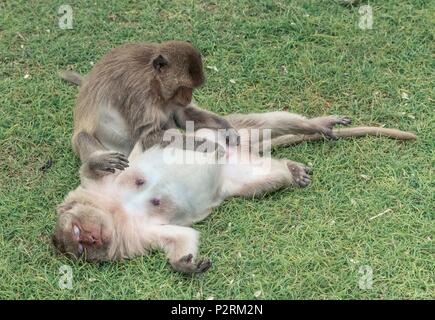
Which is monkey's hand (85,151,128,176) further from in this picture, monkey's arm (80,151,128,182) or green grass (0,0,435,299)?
green grass (0,0,435,299)

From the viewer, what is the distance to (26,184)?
19.0 feet

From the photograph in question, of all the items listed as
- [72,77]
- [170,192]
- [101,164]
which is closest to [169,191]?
[170,192]

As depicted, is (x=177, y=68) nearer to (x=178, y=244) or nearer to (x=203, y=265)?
(x=178, y=244)

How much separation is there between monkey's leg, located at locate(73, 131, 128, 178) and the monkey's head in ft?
2.24

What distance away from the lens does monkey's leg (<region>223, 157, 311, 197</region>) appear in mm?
5480

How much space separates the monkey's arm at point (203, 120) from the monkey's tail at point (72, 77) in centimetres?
140

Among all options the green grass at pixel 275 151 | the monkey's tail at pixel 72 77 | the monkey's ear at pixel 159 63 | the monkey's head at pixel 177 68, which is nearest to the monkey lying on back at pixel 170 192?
the green grass at pixel 275 151

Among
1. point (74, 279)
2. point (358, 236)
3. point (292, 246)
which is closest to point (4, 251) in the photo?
point (74, 279)

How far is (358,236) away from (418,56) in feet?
8.50

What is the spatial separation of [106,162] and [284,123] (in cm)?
161

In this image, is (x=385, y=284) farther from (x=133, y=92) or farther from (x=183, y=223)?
(x=133, y=92)

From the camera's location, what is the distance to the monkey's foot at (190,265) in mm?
4777

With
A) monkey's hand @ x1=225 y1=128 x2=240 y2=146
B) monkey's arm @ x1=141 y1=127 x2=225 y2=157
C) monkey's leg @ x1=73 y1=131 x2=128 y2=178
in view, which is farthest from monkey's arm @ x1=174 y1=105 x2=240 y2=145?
monkey's leg @ x1=73 y1=131 x2=128 y2=178

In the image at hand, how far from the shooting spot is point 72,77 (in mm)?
6723
